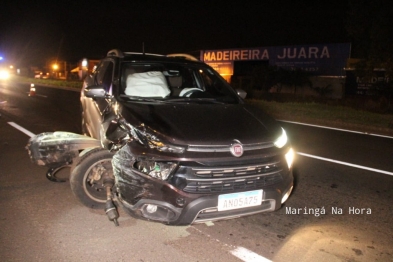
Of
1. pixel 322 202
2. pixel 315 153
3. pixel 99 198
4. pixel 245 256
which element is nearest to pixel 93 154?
pixel 99 198

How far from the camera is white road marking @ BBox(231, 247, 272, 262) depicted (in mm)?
3703

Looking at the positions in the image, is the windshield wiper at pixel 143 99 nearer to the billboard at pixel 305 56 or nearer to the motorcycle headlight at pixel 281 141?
the motorcycle headlight at pixel 281 141

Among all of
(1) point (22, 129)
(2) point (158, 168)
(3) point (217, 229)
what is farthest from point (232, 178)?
(1) point (22, 129)

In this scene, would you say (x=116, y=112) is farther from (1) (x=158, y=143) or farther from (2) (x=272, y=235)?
(2) (x=272, y=235)

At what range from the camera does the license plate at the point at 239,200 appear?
11.8 feet

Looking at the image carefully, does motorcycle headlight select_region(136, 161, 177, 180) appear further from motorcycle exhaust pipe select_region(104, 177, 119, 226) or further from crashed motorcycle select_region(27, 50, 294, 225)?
motorcycle exhaust pipe select_region(104, 177, 119, 226)

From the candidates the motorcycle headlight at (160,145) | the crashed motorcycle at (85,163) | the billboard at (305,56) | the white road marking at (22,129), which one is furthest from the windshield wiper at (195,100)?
the billboard at (305,56)

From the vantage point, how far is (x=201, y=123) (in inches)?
159

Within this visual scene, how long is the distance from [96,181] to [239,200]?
1.92m

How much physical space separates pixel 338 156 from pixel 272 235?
4279mm

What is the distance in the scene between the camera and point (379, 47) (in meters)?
15.3

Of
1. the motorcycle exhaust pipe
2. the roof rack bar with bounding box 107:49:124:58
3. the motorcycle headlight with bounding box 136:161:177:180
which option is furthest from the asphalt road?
the roof rack bar with bounding box 107:49:124:58

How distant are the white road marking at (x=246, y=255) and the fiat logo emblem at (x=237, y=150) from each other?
982 mm

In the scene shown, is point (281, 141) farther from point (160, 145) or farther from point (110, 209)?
point (110, 209)
